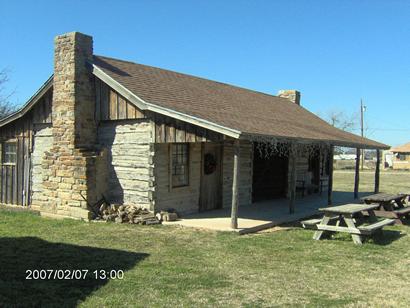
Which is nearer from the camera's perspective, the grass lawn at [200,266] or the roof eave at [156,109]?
the grass lawn at [200,266]

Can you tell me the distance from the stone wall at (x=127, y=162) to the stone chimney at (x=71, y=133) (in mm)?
414

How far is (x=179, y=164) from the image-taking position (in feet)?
40.8

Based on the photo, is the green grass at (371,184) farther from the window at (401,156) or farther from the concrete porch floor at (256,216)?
the window at (401,156)

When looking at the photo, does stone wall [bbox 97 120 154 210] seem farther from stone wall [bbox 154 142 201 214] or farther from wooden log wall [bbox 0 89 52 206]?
wooden log wall [bbox 0 89 52 206]

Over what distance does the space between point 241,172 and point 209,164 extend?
6.02 feet

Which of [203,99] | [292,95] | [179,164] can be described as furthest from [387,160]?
[179,164]

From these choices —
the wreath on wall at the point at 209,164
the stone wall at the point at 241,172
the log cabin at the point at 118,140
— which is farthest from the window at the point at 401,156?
the wreath on wall at the point at 209,164

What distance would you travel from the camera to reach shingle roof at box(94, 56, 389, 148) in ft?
37.2

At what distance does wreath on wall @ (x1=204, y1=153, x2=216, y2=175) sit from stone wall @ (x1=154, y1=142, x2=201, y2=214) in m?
0.26

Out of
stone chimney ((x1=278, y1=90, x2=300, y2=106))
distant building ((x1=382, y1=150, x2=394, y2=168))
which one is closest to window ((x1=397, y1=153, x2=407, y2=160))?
distant building ((x1=382, y1=150, x2=394, y2=168))

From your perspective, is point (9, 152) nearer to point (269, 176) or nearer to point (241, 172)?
point (241, 172)

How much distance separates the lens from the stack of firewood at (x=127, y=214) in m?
11.2

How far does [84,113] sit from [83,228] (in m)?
3.45

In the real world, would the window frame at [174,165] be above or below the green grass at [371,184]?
above
